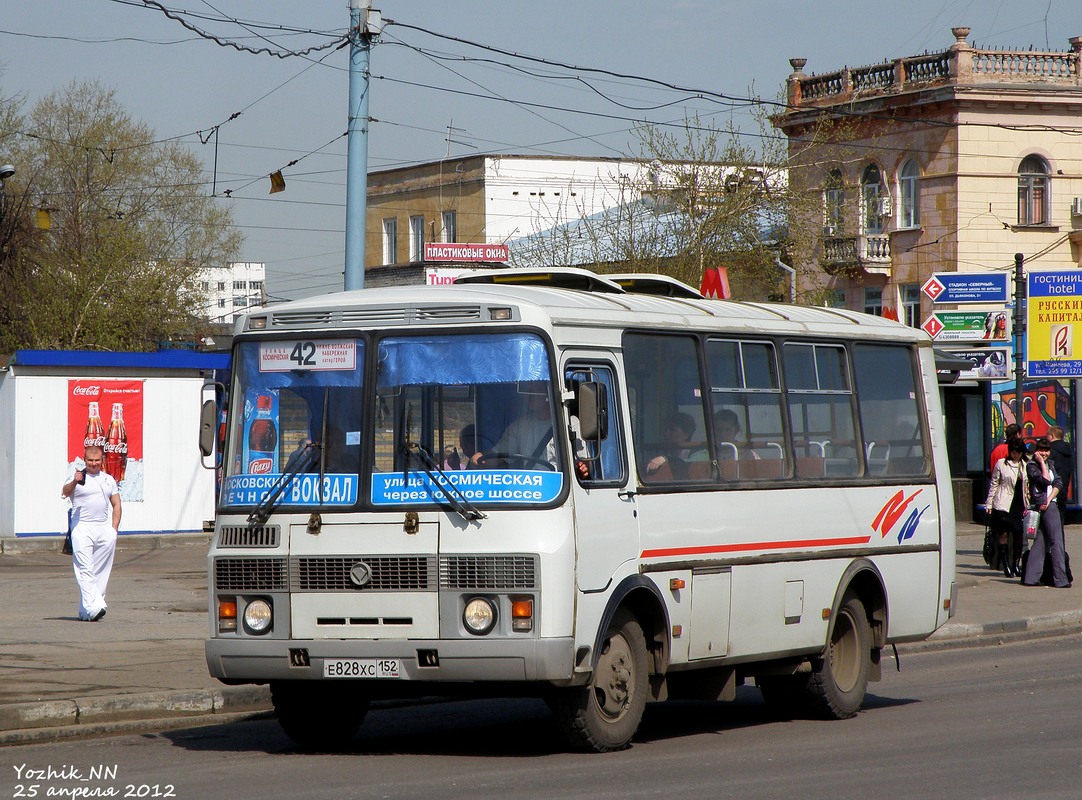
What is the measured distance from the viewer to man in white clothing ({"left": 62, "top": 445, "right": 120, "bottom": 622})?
53.3 feet

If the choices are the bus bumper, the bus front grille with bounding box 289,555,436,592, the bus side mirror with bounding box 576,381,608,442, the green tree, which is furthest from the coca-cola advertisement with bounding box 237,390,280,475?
the green tree

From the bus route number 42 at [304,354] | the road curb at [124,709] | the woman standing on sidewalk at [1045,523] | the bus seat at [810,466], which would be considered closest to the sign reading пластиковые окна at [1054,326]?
the woman standing on sidewalk at [1045,523]

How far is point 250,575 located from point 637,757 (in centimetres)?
249

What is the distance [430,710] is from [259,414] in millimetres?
3253

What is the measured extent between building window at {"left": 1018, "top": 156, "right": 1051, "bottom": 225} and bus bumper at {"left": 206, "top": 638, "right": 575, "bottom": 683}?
1548 inches

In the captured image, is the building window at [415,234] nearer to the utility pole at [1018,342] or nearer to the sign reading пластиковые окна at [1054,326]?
the utility pole at [1018,342]

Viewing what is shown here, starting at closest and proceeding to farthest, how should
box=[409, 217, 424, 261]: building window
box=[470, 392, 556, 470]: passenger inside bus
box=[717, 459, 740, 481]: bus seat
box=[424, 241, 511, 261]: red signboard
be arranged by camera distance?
box=[470, 392, 556, 470]: passenger inside bus → box=[717, 459, 740, 481]: bus seat → box=[424, 241, 511, 261]: red signboard → box=[409, 217, 424, 261]: building window

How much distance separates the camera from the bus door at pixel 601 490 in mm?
9250

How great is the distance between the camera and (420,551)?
9188 mm

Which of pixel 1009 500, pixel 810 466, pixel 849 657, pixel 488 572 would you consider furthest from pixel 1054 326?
pixel 488 572

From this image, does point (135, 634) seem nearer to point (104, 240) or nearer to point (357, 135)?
point (357, 135)

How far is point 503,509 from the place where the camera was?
9109mm

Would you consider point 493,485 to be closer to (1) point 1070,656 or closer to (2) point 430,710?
(2) point 430,710

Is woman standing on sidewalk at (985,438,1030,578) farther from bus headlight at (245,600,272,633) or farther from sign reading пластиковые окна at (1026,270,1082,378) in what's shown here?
bus headlight at (245,600,272,633)
